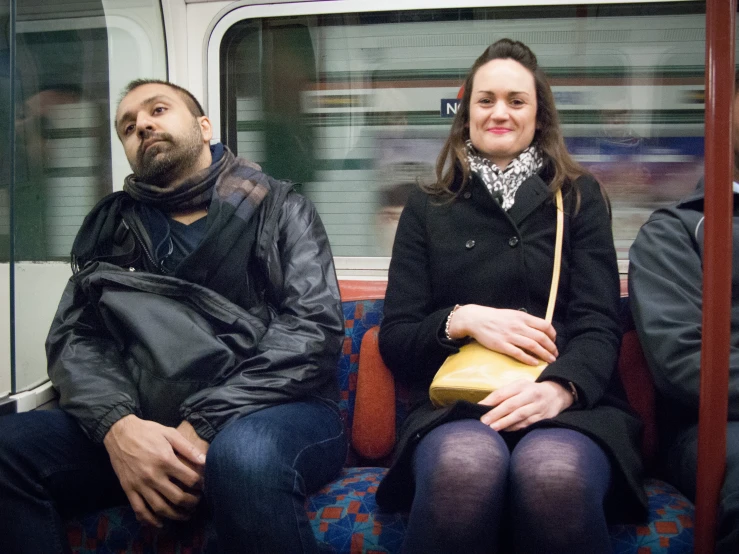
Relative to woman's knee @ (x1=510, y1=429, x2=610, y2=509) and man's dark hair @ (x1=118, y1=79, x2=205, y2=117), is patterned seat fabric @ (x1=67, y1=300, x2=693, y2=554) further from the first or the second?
man's dark hair @ (x1=118, y1=79, x2=205, y2=117)

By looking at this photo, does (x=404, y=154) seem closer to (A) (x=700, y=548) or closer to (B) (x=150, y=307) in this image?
(B) (x=150, y=307)

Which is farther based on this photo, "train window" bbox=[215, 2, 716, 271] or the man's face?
"train window" bbox=[215, 2, 716, 271]

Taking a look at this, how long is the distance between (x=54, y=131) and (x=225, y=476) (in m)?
1.67

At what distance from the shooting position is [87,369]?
2.00 metres

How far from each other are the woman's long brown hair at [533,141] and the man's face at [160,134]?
0.77m

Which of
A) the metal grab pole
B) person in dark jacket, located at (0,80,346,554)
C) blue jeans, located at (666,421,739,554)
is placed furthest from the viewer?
person in dark jacket, located at (0,80,346,554)

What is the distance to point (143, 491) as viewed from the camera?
1.78m

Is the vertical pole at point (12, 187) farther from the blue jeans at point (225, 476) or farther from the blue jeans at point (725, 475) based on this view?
the blue jeans at point (725, 475)

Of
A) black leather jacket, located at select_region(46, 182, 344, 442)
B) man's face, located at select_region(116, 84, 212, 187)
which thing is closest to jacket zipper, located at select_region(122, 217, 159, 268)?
black leather jacket, located at select_region(46, 182, 344, 442)

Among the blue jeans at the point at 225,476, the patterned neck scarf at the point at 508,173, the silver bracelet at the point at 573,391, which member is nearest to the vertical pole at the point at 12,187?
the blue jeans at the point at 225,476

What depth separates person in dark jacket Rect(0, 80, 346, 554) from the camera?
5.72ft

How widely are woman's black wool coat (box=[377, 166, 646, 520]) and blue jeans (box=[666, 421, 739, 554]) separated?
133 mm

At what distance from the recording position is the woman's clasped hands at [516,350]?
1696 millimetres

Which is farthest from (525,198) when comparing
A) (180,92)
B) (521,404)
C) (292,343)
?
(180,92)
